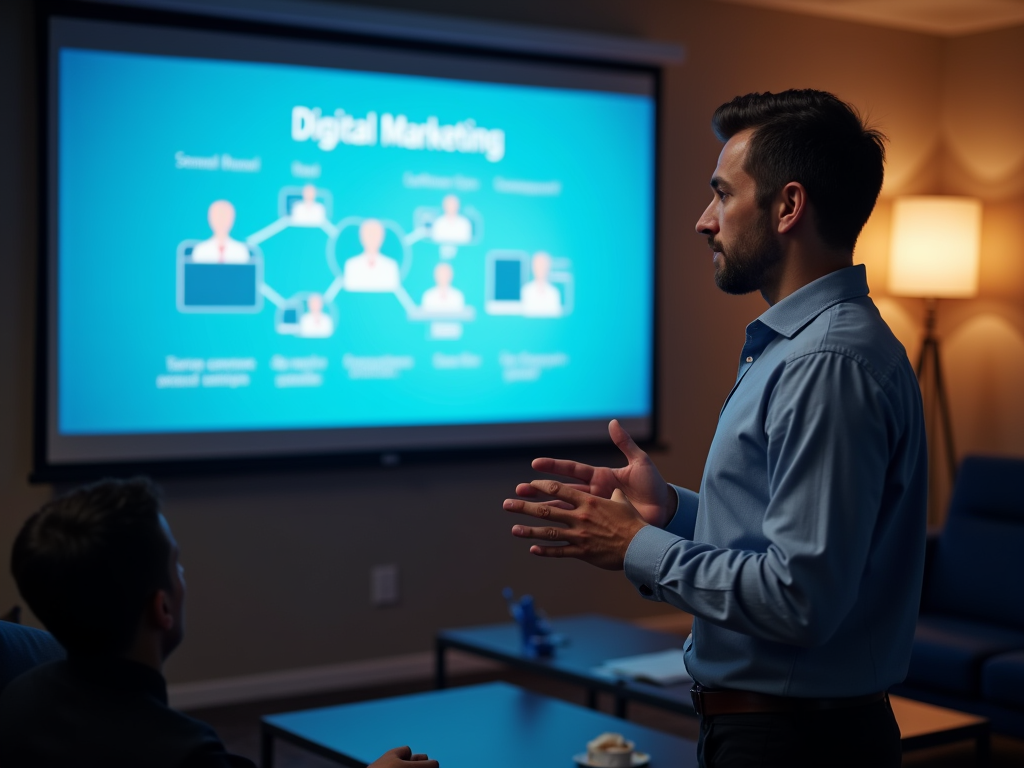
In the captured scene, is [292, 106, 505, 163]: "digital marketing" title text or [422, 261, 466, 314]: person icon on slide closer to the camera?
[292, 106, 505, 163]: "digital marketing" title text

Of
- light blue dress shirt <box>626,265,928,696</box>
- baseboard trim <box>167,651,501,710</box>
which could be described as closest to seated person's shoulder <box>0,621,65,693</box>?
light blue dress shirt <box>626,265,928,696</box>

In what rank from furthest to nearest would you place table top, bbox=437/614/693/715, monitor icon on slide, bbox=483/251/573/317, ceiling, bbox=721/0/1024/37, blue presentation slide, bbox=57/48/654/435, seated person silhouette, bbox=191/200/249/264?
ceiling, bbox=721/0/1024/37, monitor icon on slide, bbox=483/251/573/317, seated person silhouette, bbox=191/200/249/264, blue presentation slide, bbox=57/48/654/435, table top, bbox=437/614/693/715

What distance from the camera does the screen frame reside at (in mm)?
3953

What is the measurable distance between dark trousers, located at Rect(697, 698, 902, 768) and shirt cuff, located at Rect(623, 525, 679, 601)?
0.20 metres

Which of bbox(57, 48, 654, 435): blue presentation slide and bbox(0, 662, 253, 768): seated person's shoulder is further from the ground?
bbox(57, 48, 654, 435): blue presentation slide


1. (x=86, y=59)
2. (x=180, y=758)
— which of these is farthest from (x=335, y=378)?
(x=180, y=758)

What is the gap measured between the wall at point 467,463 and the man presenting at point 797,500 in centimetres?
293

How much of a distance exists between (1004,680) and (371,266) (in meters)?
2.59

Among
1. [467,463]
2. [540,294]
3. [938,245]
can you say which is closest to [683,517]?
[467,463]

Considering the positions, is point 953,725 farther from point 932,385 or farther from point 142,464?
point 932,385

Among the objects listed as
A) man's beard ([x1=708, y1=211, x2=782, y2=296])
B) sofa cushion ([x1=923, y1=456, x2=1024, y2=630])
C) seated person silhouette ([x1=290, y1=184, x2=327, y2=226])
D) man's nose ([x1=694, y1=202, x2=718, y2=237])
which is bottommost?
sofa cushion ([x1=923, y1=456, x2=1024, y2=630])

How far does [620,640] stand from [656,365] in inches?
67.8

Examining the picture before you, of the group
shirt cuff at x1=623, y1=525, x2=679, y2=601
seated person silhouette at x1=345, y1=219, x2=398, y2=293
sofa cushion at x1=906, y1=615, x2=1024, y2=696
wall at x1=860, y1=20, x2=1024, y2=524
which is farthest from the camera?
wall at x1=860, y1=20, x2=1024, y2=524

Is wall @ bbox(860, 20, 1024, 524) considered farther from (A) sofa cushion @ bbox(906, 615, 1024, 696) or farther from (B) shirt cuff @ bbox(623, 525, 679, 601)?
(B) shirt cuff @ bbox(623, 525, 679, 601)
